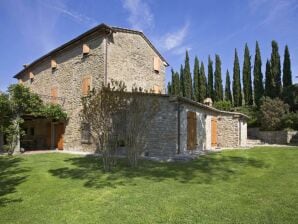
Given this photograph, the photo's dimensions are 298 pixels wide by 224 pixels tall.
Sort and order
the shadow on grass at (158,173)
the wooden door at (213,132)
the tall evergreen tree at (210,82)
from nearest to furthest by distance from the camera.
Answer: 1. the shadow on grass at (158,173)
2. the wooden door at (213,132)
3. the tall evergreen tree at (210,82)

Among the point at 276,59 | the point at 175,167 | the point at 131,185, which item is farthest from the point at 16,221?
the point at 276,59

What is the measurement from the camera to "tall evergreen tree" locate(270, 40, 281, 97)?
1213 inches

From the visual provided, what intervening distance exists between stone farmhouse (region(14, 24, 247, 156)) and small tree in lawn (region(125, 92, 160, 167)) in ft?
10.1

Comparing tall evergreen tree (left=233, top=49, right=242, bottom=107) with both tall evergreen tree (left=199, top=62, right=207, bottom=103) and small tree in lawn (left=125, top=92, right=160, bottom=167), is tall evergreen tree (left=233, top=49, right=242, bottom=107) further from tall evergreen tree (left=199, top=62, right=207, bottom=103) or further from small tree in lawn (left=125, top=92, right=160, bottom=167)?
small tree in lawn (left=125, top=92, right=160, bottom=167)

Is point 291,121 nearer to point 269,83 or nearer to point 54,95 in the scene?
point 269,83

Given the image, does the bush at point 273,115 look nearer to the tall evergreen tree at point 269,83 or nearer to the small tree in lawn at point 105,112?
the tall evergreen tree at point 269,83

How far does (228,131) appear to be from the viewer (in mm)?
19344

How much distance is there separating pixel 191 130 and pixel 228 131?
5550mm

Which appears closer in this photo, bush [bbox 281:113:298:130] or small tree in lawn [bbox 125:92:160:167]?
small tree in lawn [bbox 125:92:160:167]

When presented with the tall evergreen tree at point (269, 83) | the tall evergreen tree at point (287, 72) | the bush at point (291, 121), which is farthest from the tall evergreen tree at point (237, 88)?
the bush at point (291, 121)

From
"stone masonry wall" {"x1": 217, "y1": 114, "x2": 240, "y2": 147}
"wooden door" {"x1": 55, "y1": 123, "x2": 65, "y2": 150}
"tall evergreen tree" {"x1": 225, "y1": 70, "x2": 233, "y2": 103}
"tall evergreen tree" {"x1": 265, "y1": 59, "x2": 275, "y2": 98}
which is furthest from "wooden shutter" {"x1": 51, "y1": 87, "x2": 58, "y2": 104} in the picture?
"tall evergreen tree" {"x1": 225, "y1": 70, "x2": 233, "y2": 103}

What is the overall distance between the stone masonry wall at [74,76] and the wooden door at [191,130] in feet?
19.2

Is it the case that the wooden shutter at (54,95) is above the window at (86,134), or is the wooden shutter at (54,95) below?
above

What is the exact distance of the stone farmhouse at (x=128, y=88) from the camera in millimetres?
13742
